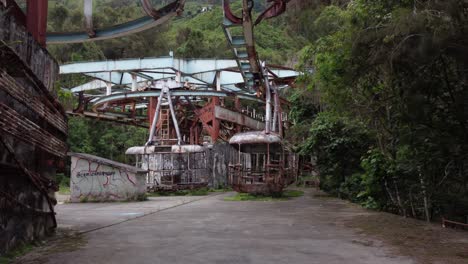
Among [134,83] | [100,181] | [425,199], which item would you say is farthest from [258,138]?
[134,83]

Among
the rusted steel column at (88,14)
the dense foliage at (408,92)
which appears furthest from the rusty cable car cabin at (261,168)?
the rusted steel column at (88,14)

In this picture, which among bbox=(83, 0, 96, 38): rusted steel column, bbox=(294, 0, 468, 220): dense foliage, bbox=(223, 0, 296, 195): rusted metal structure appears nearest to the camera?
bbox=(294, 0, 468, 220): dense foliage

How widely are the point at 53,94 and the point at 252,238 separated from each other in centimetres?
451

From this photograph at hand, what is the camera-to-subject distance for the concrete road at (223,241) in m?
6.15

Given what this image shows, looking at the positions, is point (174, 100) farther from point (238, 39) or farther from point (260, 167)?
point (238, 39)

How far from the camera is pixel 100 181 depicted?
18.6 meters

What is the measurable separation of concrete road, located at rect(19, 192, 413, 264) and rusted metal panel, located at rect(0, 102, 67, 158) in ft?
5.55

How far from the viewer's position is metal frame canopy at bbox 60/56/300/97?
28.0 meters

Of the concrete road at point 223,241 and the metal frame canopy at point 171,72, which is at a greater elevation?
the metal frame canopy at point 171,72

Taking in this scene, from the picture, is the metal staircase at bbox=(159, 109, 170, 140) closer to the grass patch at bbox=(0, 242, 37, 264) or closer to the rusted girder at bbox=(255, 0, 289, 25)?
the rusted girder at bbox=(255, 0, 289, 25)

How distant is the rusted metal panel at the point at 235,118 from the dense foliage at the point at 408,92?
16.3m

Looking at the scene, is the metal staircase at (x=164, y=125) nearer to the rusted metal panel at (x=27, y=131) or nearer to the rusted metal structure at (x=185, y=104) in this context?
the rusted metal structure at (x=185, y=104)

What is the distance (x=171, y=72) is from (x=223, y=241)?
74.3 feet

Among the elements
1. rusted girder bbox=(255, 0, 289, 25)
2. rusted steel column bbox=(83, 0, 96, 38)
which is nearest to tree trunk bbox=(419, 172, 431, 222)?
rusted girder bbox=(255, 0, 289, 25)
